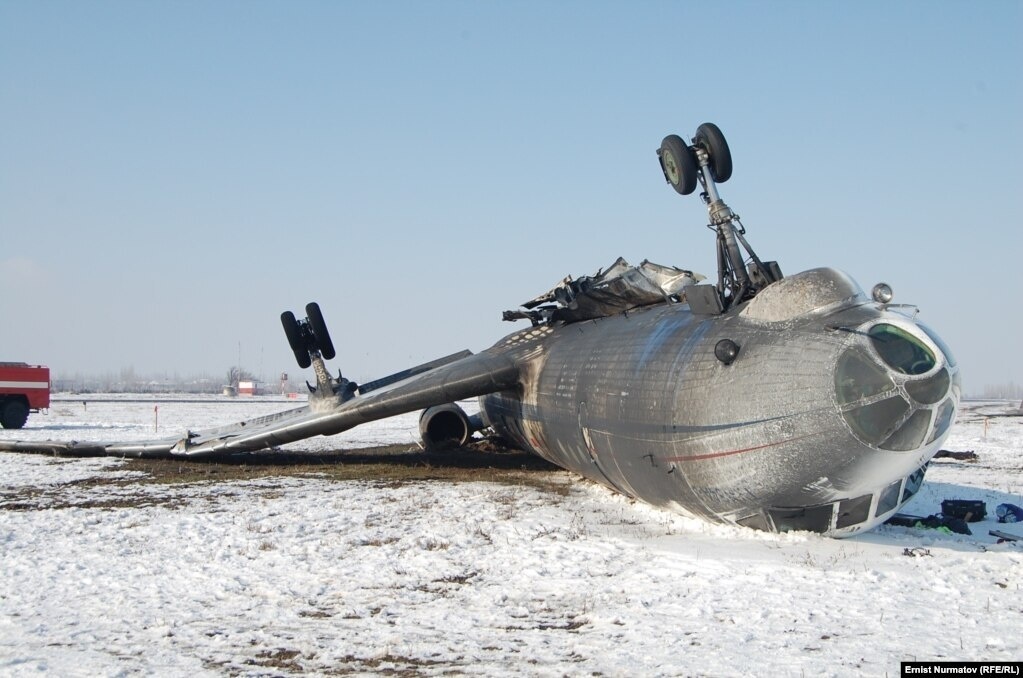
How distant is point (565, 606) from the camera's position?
7.48 metres

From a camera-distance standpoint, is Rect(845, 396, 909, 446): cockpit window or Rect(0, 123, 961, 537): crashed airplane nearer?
Rect(845, 396, 909, 446): cockpit window

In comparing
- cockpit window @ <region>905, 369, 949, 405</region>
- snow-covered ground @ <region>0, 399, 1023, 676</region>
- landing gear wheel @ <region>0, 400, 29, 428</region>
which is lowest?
snow-covered ground @ <region>0, 399, 1023, 676</region>

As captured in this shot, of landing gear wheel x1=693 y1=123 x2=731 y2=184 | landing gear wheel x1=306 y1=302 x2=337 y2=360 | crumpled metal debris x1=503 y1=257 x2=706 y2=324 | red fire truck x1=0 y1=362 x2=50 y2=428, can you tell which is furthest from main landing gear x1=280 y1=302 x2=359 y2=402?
red fire truck x1=0 y1=362 x2=50 y2=428

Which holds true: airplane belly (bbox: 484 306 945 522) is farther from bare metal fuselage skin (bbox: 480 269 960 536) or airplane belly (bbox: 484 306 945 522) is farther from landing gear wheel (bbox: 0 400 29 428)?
landing gear wheel (bbox: 0 400 29 428)

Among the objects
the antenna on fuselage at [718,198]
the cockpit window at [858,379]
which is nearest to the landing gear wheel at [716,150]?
the antenna on fuselage at [718,198]

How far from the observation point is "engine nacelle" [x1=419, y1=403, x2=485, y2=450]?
2067 cm

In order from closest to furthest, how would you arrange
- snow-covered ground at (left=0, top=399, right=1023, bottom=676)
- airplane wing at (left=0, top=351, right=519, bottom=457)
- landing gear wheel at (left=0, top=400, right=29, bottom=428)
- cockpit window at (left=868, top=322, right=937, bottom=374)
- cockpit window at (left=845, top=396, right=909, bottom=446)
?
snow-covered ground at (left=0, top=399, right=1023, bottom=676) → cockpit window at (left=845, top=396, right=909, bottom=446) → cockpit window at (left=868, top=322, right=937, bottom=374) → airplane wing at (left=0, top=351, right=519, bottom=457) → landing gear wheel at (left=0, top=400, right=29, bottom=428)

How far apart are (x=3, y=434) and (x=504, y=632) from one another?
26.7 m

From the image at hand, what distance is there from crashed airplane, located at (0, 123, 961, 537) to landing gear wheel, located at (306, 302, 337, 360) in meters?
5.57

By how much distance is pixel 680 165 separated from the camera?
1273cm

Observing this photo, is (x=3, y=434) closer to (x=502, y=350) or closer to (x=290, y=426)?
(x=290, y=426)

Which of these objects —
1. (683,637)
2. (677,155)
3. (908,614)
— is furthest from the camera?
(677,155)

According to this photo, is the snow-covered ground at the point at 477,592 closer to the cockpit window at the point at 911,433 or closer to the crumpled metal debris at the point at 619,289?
the cockpit window at the point at 911,433

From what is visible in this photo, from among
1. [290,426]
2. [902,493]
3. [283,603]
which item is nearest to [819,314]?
[902,493]
